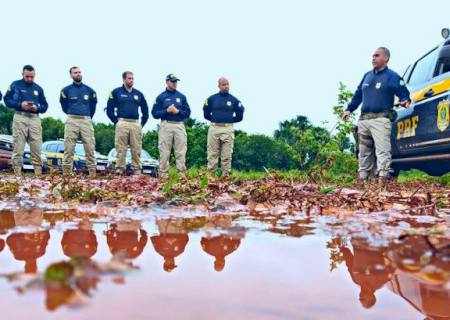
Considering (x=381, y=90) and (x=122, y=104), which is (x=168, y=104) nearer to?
(x=122, y=104)

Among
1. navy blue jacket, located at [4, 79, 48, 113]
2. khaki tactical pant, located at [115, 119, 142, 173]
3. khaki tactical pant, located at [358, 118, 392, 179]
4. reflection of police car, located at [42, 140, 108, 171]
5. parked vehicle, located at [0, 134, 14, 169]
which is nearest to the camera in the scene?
khaki tactical pant, located at [358, 118, 392, 179]

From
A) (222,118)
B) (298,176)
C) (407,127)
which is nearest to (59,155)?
(222,118)

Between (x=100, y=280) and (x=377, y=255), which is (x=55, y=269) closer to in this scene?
(x=100, y=280)

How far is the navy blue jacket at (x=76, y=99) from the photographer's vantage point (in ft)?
27.3

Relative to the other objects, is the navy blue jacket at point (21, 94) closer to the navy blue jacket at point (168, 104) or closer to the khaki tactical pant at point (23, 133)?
the khaki tactical pant at point (23, 133)

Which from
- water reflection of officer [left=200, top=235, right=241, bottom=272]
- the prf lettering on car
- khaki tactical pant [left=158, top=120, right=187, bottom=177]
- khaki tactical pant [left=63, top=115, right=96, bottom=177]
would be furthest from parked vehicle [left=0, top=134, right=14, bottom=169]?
water reflection of officer [left=200, top=235, right=241, bottom=272]

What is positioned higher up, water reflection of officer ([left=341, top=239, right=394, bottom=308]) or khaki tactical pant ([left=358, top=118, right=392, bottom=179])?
khaki tactical pant ([left=358, top=118, right=392, bottom=179])

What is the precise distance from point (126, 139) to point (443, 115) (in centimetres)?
526

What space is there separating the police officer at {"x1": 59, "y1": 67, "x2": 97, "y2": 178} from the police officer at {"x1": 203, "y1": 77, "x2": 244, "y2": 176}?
6.39 ft

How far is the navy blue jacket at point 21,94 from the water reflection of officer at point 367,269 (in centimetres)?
769

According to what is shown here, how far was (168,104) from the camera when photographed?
8375 millimetres

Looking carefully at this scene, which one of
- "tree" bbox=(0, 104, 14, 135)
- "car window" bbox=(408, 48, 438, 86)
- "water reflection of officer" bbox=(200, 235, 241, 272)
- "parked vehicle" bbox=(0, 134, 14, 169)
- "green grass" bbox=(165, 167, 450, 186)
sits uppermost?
"tree" bbox=(0, 104, 14, 135)

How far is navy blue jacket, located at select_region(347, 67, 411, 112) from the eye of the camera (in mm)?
5785

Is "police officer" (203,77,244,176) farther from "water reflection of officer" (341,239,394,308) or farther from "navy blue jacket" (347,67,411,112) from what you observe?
"water reflection of officer" (341,239,394,308)
